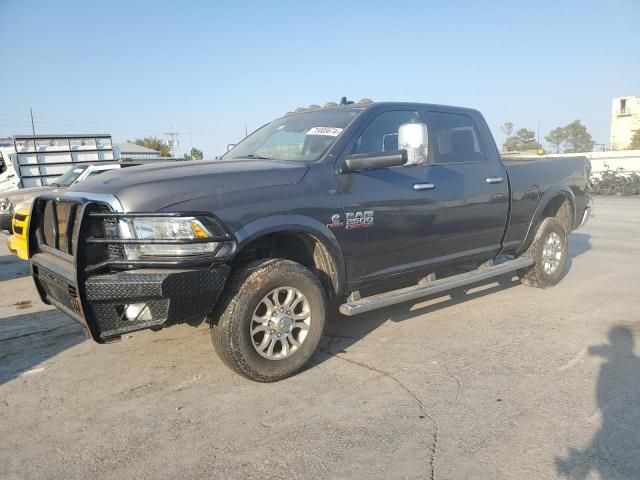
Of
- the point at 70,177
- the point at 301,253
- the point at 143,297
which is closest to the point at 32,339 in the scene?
the point at 143,297

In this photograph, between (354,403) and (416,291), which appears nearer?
(354,403)

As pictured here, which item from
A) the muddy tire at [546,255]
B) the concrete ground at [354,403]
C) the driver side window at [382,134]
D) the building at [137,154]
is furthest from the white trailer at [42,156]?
the muddy tire at [546,255]

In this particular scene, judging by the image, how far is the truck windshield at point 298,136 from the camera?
13.5 feet

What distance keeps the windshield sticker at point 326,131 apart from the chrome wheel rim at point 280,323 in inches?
53.9

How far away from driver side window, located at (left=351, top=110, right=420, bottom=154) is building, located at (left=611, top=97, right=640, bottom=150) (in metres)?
60.0

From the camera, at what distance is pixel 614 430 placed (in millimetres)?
2803

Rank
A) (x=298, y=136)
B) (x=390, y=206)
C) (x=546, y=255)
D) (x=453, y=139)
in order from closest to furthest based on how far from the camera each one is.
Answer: (x=390, y=206)
(x=298, y=136)
(x=453, y=139)
(x=546, y=255)

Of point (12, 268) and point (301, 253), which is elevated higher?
point (301, 253)

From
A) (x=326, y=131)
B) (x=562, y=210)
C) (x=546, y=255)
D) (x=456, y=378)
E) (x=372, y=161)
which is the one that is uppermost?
(x=326, y=131)

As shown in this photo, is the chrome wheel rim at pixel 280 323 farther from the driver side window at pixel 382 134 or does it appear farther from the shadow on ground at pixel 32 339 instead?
the shadow on ground at pixel 32 339

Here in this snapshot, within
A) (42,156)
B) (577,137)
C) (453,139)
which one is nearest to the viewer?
(453,139)

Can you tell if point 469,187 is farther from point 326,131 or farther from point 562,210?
point 562,210

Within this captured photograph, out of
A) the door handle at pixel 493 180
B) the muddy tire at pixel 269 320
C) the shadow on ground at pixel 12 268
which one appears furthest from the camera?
the shadow on ground at pixel 12 268

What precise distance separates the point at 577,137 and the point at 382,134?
239 feet
